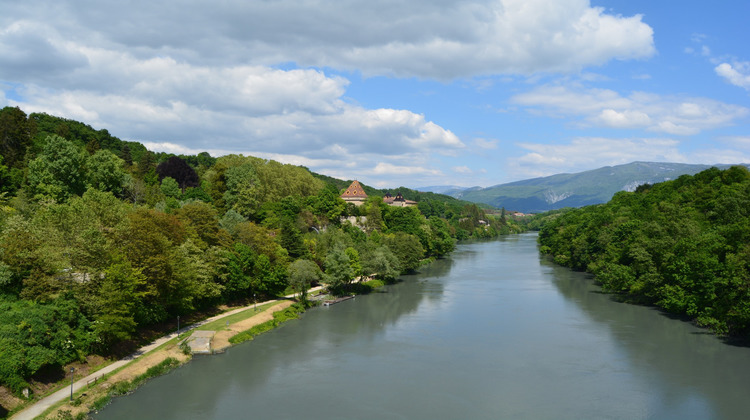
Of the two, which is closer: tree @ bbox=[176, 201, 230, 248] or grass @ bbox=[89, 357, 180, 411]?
grass @ bbox=[89, 357, 180, 411]

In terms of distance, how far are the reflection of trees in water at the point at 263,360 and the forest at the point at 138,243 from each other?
4491mm

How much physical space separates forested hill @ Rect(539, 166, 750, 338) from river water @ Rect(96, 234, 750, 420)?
2.53 m

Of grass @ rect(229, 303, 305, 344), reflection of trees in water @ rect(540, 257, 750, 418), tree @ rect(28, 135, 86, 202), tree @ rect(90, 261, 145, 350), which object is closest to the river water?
reflection of trees in water @ rect(540, 257, 750, 418)

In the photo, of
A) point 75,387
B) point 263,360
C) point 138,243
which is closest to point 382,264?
point 263,360

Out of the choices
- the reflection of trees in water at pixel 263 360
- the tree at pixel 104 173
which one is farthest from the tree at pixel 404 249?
the tree at pixel 104 173

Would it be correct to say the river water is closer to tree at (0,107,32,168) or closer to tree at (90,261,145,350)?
tree at (90,261,145,350)

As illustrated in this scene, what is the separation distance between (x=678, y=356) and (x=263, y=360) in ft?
91.8

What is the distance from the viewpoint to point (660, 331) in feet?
130

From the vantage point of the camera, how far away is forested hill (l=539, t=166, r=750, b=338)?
36469mm

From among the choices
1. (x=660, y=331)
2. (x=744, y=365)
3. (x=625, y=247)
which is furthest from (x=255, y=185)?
(x=744, y=365)

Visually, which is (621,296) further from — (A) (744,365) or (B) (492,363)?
(B) (492,363)

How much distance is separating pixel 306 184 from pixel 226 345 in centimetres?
5449

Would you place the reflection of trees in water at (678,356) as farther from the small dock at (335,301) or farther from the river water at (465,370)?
the small dock at (335,301)

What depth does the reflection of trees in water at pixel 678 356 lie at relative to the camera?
26.5 meters
